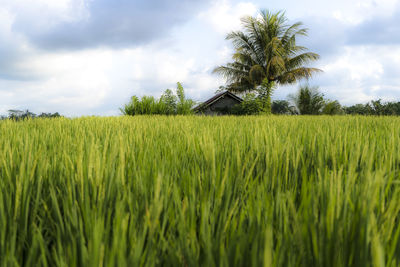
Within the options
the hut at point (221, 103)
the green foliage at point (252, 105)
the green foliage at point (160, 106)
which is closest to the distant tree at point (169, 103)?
the green foliage at point (160, 106)

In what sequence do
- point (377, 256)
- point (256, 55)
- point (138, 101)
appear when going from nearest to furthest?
1. point (377, 256)
2. point (138, 101)
3. point (256, 55)

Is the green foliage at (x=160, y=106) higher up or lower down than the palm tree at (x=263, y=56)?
lower down

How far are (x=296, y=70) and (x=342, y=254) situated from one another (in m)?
21.8

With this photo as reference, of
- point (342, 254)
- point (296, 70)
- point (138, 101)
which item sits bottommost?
point (342, 254)

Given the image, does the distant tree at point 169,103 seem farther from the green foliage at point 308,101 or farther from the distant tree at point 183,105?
the green foliage at point 308,101

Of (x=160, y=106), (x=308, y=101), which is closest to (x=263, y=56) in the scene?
(x=308, y=101)

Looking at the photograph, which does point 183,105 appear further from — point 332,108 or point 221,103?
point 332,108

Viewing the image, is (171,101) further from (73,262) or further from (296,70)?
(296,70)

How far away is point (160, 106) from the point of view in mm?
10211

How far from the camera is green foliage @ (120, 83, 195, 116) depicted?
10.2 meters

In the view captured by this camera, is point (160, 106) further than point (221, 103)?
No

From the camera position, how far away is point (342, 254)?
1.47 feet

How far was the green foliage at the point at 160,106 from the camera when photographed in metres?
10.2

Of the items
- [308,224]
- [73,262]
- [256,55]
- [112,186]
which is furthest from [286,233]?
[256,55]
